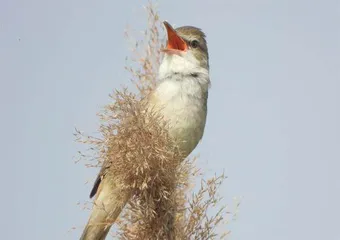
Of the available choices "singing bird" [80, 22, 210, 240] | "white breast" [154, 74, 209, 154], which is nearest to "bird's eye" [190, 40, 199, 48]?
"singing bird" [80, 22, 210, 240]

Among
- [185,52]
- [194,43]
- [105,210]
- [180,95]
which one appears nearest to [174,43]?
[185,52]

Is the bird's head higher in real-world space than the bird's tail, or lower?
higher

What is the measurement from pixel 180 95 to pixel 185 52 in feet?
1.73

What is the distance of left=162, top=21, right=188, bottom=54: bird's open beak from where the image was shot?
4.25 m

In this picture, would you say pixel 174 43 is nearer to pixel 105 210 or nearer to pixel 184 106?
pixel 184 106

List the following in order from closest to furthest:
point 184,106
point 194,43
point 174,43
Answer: point 184,106 < point 174,43 < point 194,43

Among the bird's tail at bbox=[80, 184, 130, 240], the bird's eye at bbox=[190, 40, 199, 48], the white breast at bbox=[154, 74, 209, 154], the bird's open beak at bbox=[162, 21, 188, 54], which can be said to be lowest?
the bird's tail at bbox=[80, 184, 130, 240]

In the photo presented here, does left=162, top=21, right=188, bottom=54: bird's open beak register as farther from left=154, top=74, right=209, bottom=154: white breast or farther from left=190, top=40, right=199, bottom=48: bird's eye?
left=154, top=74, right=209, bottom=154: white breast

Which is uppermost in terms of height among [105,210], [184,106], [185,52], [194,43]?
[194,43]

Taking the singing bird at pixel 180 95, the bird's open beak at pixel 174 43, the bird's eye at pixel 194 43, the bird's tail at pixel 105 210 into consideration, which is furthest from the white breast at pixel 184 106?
the bird's tail at pixel 105 210

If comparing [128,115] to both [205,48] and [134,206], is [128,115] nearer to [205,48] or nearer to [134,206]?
[134,206]

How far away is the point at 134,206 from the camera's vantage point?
8.82 feet

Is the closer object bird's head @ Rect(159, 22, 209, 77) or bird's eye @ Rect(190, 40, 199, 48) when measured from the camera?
bird's head @ Rect(159, 22, 209, 77)

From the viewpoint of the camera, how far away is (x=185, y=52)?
4449 millimetres
